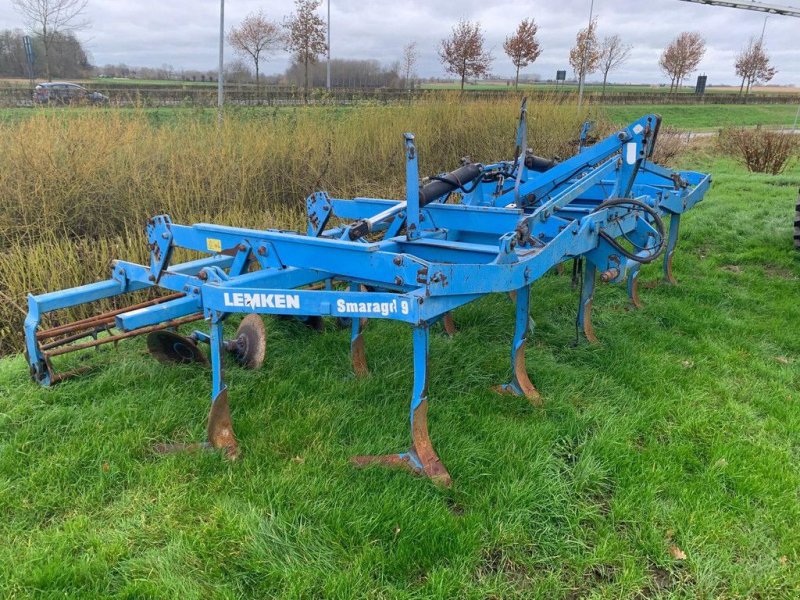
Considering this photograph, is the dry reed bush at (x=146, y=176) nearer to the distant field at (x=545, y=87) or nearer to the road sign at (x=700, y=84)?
the distant field at (x=545, y=87)

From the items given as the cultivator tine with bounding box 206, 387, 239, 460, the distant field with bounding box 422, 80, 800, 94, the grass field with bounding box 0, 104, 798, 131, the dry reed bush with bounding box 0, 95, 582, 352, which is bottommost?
the cultivator tine with bounding box 206, 387, 239, 460

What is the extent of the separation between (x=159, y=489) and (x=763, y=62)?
204ft

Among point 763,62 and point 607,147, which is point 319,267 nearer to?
point 607,147

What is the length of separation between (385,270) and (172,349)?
186 centimetres

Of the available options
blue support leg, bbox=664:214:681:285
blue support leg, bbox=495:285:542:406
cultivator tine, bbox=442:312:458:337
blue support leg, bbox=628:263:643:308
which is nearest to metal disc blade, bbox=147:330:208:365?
cultivator tine, bbox=442:312:458:337

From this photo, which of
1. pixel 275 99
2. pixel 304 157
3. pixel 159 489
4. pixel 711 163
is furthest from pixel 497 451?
pixel 711 163

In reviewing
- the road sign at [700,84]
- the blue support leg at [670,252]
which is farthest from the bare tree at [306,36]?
the road sign at [700,84]

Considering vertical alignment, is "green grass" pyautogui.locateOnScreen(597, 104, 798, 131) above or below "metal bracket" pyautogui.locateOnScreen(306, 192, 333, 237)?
above

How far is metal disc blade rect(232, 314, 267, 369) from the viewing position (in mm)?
3824

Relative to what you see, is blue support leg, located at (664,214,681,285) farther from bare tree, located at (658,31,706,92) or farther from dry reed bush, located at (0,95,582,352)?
bare tree, located at (658,31,706,92)

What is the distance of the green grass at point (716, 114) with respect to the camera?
30.2 m

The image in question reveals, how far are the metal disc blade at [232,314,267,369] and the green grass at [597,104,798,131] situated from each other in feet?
86.9

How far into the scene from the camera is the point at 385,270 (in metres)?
2.84

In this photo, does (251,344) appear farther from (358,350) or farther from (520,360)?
(520,360)
